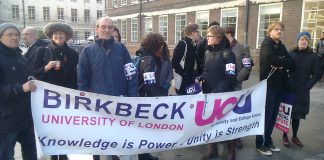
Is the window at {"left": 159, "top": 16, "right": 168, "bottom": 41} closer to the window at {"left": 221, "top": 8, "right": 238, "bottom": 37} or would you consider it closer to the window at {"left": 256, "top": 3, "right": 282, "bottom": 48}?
the window at {"left": 221, "top": 8, "right": 238, "bottom": 37}

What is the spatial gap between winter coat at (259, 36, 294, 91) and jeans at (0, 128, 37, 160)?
329 cm

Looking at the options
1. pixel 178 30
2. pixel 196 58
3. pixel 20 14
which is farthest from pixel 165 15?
pixel 20 14

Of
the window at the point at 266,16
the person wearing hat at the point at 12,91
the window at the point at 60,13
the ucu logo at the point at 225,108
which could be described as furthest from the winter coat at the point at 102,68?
the window at the point at 60,13

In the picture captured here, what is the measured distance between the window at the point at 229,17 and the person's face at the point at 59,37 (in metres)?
15.6

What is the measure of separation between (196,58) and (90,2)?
69.0m

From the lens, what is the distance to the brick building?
48.4ft

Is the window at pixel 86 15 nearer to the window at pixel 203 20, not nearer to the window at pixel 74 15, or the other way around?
the window at pixel 74 15

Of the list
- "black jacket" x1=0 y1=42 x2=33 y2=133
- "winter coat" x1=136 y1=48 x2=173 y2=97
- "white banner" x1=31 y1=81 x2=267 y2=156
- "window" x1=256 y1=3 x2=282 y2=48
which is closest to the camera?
"black jacket" x1=0 y1=42 x2=33 y2=133

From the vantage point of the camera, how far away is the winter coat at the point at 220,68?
4281 millimetres

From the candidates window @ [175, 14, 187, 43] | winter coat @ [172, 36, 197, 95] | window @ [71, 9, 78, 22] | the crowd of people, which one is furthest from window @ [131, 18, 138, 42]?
window @ [71, 9, 78, 22]

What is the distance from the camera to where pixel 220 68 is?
4.33 m

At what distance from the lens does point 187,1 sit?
22766 millimetres

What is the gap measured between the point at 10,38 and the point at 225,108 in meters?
2.66

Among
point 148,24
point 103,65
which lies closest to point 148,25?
point 148,24
